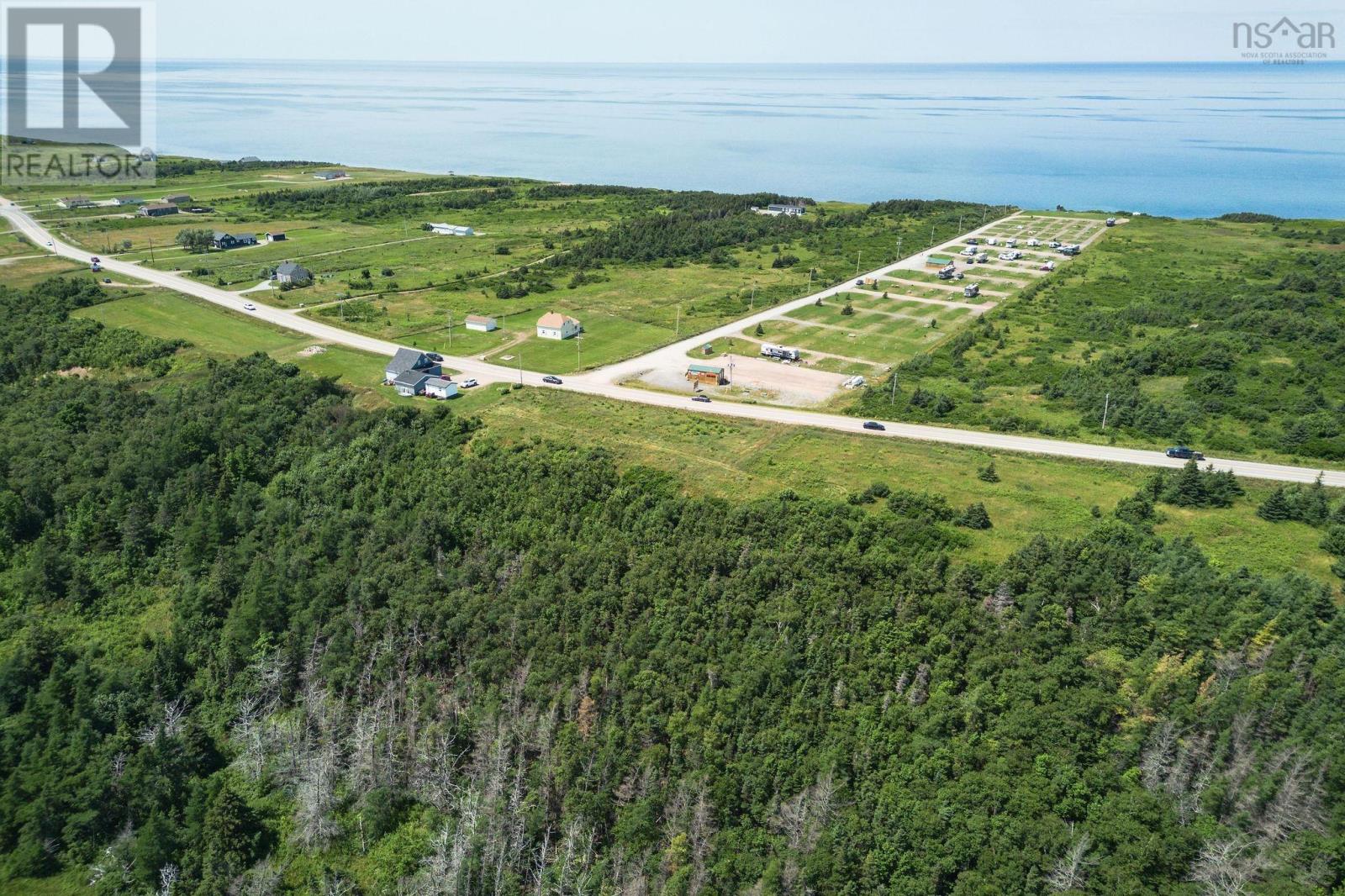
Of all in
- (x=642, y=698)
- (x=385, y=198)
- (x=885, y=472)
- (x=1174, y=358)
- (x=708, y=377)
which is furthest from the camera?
(x=385, y=198)

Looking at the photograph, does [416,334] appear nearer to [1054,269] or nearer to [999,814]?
A: [999,814]

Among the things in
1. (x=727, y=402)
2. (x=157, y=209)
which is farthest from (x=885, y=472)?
(x=157, y=209)

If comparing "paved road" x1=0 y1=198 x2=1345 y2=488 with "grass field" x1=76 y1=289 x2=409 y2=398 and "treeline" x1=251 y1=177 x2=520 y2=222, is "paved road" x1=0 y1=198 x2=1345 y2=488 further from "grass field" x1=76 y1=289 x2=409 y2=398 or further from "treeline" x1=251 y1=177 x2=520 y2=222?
"treeline" x1=251 y1=177 x2=520 y2=222

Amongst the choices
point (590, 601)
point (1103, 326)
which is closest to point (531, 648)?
point (590, 601)

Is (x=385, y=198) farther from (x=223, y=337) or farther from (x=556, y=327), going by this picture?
(x=556, y=327)

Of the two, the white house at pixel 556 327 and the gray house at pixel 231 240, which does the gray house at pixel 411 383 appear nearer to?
the white house at pixel 556 327
